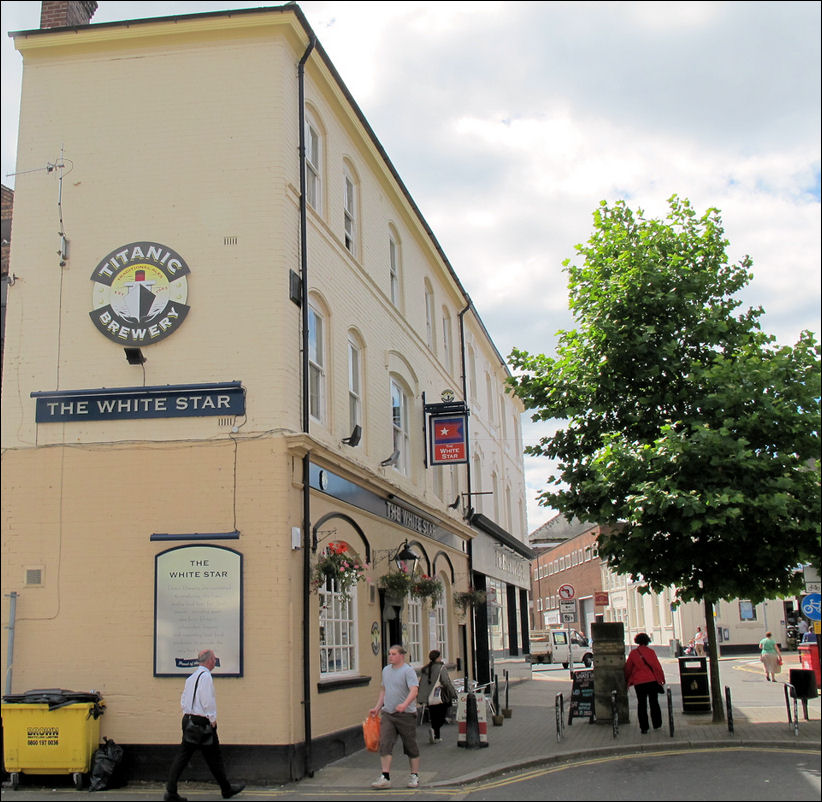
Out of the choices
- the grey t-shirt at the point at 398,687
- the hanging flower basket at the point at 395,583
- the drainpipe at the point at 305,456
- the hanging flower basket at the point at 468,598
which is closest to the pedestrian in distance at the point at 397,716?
the grey t-shirt at the point at 398,687

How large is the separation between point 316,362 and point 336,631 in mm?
4132

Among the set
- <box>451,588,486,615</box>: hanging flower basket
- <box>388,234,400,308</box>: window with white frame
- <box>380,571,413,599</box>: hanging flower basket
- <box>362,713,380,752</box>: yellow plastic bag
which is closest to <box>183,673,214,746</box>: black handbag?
<box>362,713,380,752</box>: yellow plastic bag

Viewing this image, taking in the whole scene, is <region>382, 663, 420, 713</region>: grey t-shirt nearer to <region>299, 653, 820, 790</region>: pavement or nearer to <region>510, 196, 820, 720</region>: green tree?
<region>299, 653, 820, 790</region>: pavement

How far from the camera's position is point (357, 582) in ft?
47.2

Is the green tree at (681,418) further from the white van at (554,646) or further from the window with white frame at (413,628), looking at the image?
the white van at (554,646)

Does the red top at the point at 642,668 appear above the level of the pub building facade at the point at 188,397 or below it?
below

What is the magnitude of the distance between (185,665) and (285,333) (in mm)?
4510

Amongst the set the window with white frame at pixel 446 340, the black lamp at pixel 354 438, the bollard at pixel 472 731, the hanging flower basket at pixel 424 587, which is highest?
the window with white frame at pixel 446 340

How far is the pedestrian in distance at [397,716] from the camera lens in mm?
10570

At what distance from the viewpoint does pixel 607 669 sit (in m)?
16.3

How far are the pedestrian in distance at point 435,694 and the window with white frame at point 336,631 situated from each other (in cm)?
160

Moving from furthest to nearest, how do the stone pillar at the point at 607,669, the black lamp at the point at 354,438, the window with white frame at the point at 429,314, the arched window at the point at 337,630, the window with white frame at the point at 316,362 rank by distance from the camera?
the window with white frame at the point at 429,314 → the stone pillar at the point at 607,669 → the black lamp at the point at 354,438 → the window with white frame at the point at 316,362 → the arched window at the point at 337,630

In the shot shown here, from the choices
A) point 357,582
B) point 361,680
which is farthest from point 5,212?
point 361,680

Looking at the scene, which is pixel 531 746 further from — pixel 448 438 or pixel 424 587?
pixel 448 438
